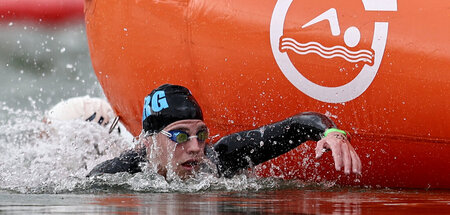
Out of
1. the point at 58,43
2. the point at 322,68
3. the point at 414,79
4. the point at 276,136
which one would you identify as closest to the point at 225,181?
the point at 276,136

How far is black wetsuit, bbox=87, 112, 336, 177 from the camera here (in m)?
4.07

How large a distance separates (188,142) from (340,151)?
978 mm

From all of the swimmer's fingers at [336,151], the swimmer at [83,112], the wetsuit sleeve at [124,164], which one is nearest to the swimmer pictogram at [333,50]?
the swimmer's fingers at [336,151]

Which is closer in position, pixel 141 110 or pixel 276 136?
pixel 276 136

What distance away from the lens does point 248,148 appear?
4.25 m

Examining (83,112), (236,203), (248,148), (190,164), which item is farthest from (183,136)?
(83,112)

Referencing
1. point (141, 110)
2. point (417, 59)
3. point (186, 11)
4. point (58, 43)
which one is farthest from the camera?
point (58, 43)

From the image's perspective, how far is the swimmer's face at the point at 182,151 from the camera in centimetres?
423

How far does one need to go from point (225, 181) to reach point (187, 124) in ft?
1.54

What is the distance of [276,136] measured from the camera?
13.5 feet

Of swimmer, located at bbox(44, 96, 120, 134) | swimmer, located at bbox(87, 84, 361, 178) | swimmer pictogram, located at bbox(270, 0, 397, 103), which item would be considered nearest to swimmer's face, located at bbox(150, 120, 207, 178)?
swimmer, located at bbox(87, 84, 361, 178)

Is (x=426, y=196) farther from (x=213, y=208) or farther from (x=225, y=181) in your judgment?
(x=213, y=208)

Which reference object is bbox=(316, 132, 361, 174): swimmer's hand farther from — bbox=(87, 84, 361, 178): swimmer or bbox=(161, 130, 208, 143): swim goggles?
bbox=(161, 130, 208, 143): swim goggles

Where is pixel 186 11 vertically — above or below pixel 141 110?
above
